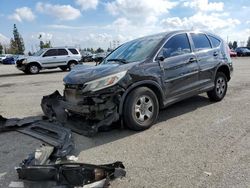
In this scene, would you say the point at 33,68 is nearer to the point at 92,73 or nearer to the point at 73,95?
the point at 73,95

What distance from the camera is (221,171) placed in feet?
13.0

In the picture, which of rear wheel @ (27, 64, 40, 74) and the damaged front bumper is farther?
rear wheel @ (27, 64, 40, 74)

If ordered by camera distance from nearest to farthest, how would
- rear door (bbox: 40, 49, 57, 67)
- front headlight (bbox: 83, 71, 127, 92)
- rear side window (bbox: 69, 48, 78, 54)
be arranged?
front headlight (bbox: 83, 71, 127, 92), rear door (bbox: 40, 49, 57, 67), rear side window (bbox: 69, 48, 78, 54)

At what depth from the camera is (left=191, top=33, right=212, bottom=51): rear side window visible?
732 cm

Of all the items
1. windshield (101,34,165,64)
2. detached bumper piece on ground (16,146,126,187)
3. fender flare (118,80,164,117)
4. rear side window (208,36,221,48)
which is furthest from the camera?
rear side window (208,36,221,48)

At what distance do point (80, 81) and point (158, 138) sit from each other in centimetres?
171

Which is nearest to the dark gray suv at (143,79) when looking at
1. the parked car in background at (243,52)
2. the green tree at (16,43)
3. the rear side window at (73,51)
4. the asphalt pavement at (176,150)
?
the asphalt pavement at (176,150)

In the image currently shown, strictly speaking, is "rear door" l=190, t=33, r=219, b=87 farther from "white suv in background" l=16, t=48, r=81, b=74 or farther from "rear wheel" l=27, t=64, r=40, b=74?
"rear wheel" l=27, t=64, r=40, b=74

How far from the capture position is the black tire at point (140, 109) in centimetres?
561

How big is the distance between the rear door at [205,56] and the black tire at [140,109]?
5.96ft

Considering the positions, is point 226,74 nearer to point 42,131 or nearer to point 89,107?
point 89,107

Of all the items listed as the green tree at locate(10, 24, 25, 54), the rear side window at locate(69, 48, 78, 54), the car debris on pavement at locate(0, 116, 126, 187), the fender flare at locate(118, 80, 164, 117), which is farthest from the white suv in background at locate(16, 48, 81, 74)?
the green tree at locate(10, 24, 25, 54)

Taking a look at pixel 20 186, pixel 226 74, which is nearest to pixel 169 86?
pixel 226 74

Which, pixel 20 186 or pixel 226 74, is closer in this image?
pixel 20 186
